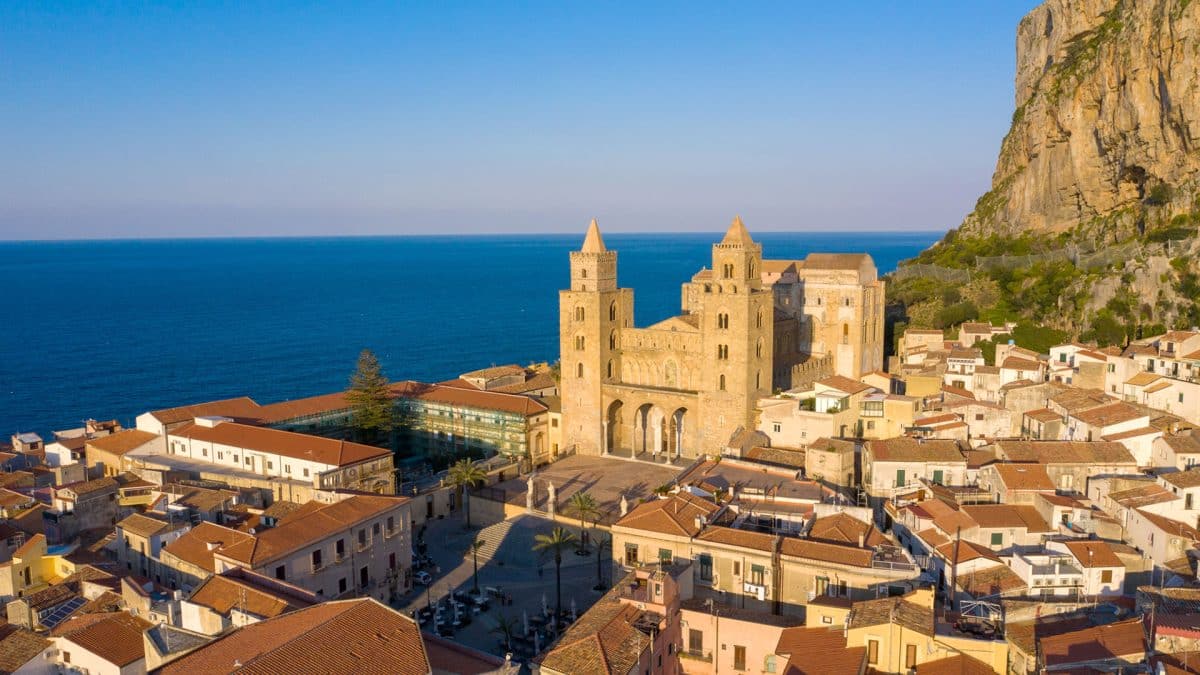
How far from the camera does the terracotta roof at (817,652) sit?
17.2 meters

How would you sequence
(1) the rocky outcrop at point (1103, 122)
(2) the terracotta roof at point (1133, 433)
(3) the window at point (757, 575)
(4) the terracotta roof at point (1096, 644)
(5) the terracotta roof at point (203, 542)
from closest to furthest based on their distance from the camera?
(4) the terracotta roof at point (1096, 644) → (3) the window at point (757, 575) → (5) the terracotta roof at point (203, 542) → (2) the terracotta roof at point (1133, 433) → (1) the rocky outcrop at point (1103, 122)

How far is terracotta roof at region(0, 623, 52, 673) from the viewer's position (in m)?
17.5

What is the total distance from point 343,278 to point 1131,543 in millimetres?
185690

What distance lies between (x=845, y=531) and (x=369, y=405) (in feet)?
90.4

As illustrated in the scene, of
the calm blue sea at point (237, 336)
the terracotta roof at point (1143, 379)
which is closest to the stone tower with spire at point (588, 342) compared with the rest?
the terracotta roof at point (1143, 379)

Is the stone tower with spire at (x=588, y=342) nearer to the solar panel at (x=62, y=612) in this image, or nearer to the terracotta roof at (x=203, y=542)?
the terracotta roof at (x=203, y=542)

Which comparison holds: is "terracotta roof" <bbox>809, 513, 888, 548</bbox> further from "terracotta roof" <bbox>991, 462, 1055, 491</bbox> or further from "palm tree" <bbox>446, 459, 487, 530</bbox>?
"palm tree" <bbox>446, 459, 487, 530</bbox>

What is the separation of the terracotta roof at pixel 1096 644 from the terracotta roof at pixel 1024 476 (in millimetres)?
9554

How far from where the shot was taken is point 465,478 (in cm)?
3656

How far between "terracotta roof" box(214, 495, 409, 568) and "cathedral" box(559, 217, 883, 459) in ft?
58.4

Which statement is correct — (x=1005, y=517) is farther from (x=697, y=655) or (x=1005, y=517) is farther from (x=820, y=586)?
(x=697, y=655)

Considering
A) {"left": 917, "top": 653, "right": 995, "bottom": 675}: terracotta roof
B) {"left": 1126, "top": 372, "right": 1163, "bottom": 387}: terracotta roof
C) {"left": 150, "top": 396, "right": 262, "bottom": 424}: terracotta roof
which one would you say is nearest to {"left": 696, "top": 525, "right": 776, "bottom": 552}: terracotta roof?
{"left": 917, "top": 653, "right": 995, "bottom": 675}: terracotta roof

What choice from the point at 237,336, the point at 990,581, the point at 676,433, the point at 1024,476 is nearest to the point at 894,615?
the point at 990,581

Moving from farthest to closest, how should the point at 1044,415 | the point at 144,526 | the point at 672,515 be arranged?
1. the point at 1044,415
2. the point at 144,526
3. the point at 672,515
